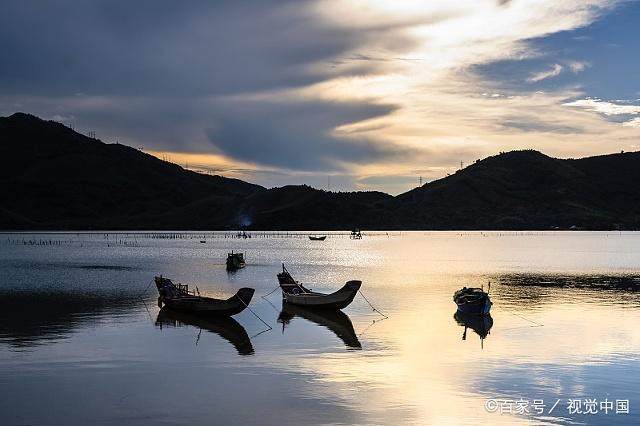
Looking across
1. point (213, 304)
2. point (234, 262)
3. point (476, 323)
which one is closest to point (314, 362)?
point (213, 304)

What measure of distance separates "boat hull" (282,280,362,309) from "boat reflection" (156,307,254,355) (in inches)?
277

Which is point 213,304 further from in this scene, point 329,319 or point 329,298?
point 329,298

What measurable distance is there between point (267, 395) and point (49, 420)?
7097mm

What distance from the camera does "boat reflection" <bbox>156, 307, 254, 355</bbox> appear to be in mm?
34750

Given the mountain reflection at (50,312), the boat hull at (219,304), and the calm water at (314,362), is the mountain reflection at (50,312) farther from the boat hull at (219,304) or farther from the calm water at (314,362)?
the boat hull at (219,304)

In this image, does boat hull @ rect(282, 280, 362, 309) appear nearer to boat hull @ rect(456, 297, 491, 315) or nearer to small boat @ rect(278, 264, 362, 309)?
small boat @ rect(278, 264, 362, 309)

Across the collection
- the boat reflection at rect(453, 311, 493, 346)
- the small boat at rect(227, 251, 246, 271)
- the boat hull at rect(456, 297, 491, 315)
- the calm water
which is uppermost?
the small boat at rect(227, 251, 246, 271)

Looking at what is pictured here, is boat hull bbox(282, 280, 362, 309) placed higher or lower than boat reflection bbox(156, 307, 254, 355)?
higher

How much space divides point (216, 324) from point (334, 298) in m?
9.41

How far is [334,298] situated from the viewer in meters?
47.4

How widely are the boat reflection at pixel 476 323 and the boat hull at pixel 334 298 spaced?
7.06m

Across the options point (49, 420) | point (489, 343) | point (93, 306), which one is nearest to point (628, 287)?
point (489, 343)

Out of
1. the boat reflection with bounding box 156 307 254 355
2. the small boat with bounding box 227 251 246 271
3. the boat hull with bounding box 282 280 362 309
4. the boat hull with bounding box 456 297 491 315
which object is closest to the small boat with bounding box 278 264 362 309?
the boat hull with bounding box 282 280 362 309

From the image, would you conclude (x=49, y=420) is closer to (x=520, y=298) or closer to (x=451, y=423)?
(x=451, y=423)
